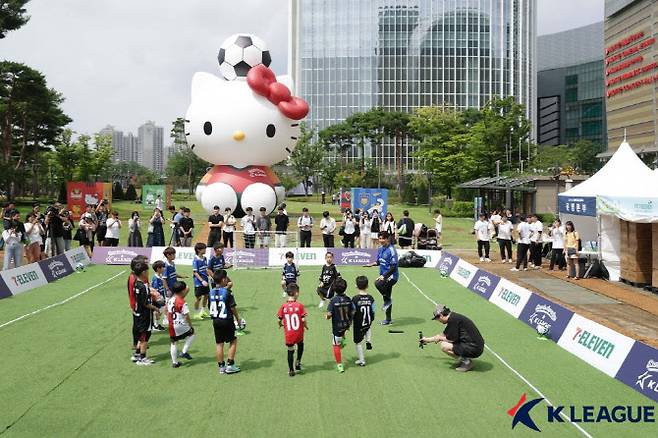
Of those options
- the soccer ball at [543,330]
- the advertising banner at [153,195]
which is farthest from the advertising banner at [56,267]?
the advertising banner at [153,195]

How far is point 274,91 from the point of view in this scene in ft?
88.5

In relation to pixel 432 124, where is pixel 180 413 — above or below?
below

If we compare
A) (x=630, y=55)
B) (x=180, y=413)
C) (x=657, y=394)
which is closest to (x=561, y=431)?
(x=657, y=394)

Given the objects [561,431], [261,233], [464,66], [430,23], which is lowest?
[561,431]

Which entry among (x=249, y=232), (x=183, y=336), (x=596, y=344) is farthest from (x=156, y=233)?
(x=596, y=344)

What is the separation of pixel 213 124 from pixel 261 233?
7.77 metres

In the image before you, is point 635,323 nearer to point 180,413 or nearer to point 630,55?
point 180,413

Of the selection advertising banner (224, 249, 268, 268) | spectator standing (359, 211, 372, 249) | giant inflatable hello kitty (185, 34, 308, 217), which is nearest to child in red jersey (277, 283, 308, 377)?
advertising banner (224, 249, 268, 268)

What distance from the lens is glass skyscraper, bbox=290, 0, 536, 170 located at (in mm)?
97625

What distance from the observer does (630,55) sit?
31328mm

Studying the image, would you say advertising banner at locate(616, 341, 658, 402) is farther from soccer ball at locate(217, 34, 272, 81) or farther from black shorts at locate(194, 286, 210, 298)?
soccer ball at locate(217, 34, 272, 81)

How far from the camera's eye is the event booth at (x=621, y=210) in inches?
643

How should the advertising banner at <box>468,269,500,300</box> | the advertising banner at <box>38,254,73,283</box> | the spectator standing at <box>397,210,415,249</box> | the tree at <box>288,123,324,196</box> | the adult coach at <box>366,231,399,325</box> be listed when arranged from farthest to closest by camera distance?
the tree at <box>288,123,324,196</box> < the spectator standing at <box>397,210,415,249</box> < the advertising banner at <box>38,254,73,283</box> < the advertising banner at <box>468,269,500,300</box> < the adult coach at <box>366,231,399,325</box>

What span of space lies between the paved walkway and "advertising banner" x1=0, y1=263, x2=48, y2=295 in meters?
14.6
